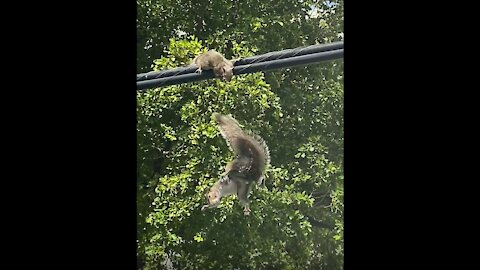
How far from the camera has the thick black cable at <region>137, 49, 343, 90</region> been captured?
800 millimetres

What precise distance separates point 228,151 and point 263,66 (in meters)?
1.49

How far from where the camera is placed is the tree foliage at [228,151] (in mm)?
2453

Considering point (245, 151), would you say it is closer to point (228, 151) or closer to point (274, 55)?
point (274, 55)

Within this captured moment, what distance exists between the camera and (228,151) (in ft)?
7.85

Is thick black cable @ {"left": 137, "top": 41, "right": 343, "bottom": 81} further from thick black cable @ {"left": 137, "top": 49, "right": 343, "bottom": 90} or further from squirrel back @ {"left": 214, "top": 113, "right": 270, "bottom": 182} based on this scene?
squirrel back @ {"left": 214, "top": 113, "right": 270, "bottom": 182}

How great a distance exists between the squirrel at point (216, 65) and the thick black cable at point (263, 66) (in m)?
0.01

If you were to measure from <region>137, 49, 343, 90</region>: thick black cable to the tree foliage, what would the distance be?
1352mm

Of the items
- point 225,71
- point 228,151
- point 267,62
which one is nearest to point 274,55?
point 267,62

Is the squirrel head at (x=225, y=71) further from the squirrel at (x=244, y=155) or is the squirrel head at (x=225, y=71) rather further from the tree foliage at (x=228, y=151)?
the tree foliage at (x=228, y=151)
